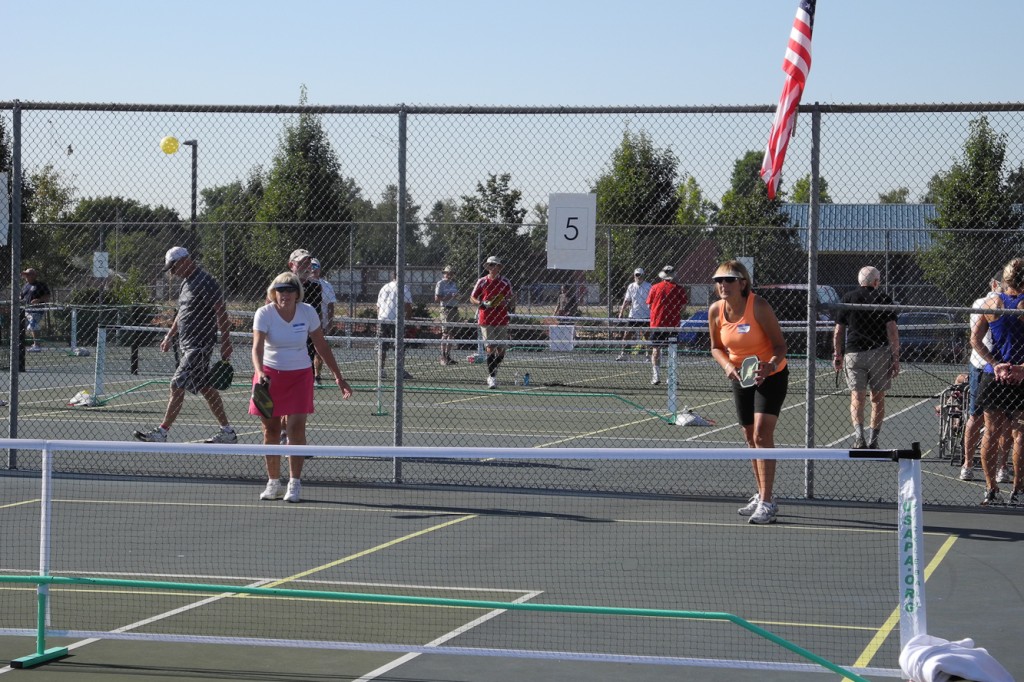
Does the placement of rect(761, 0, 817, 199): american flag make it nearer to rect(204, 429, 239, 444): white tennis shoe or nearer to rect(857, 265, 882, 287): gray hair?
rect(857, 265, 882, 287): gray hair

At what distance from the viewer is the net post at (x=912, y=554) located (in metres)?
5.04

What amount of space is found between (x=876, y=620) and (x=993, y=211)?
14174mm

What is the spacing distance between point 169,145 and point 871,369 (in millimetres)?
6757

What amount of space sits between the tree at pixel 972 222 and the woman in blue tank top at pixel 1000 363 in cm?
406

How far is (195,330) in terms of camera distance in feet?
40.0

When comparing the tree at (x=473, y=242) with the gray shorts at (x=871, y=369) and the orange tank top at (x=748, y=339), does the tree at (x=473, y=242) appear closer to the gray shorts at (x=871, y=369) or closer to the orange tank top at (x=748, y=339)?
the gray shorts at (x=871, y=369)

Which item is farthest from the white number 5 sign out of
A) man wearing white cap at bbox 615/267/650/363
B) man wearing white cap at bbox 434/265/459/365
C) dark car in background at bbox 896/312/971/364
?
dark car in background at bbox 896/312/971/364

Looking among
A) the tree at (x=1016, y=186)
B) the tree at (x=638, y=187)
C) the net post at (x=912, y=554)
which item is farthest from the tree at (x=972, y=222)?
the net post at (x=912, y=554)

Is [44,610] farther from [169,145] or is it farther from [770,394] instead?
[169,145]

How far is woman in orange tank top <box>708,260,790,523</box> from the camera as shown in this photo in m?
9.24

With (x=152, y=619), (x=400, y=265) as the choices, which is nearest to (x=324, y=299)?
(x=400, y=265)

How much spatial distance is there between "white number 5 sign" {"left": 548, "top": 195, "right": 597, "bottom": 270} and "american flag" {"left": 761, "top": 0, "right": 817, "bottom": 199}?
4.58 ft

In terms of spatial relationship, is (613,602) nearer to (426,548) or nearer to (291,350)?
(426,548)

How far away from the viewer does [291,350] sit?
10.1 metres
